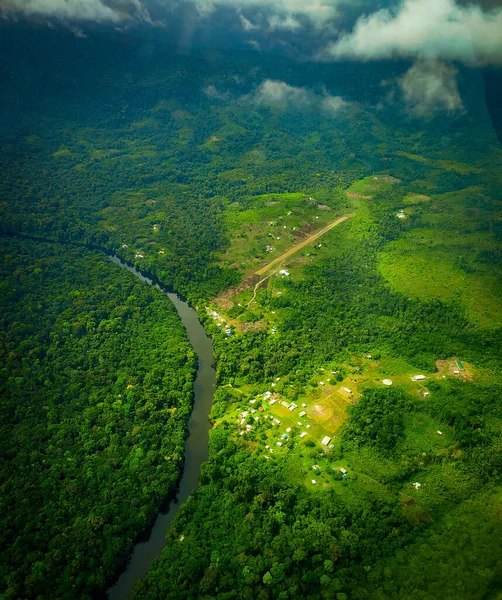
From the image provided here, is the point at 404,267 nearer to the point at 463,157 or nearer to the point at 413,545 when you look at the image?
the point at 413,545

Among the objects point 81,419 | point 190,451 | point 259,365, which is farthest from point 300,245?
point 81,419

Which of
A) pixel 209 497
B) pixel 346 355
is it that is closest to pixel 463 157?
pixel 346 355

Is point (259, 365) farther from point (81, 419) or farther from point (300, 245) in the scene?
point (300, 245)

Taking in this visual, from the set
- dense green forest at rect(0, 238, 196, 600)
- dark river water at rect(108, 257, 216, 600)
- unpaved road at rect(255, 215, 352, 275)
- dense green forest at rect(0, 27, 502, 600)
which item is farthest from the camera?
unpaved road at rect(255, 215, 352, 275)

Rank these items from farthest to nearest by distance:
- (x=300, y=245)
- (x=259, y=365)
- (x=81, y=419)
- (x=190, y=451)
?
1. (x=300, y=245)
2. (x=259, y=365)
3. (x=81, y=419)
4. (x=190, y=451)

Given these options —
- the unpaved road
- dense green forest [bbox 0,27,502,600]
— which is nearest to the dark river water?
dense green forest [bbox 0,27,502,600]

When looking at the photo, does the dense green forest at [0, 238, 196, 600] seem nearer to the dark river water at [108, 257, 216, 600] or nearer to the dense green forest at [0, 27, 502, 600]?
the dense green forest at [0, 27, 502, 600]
